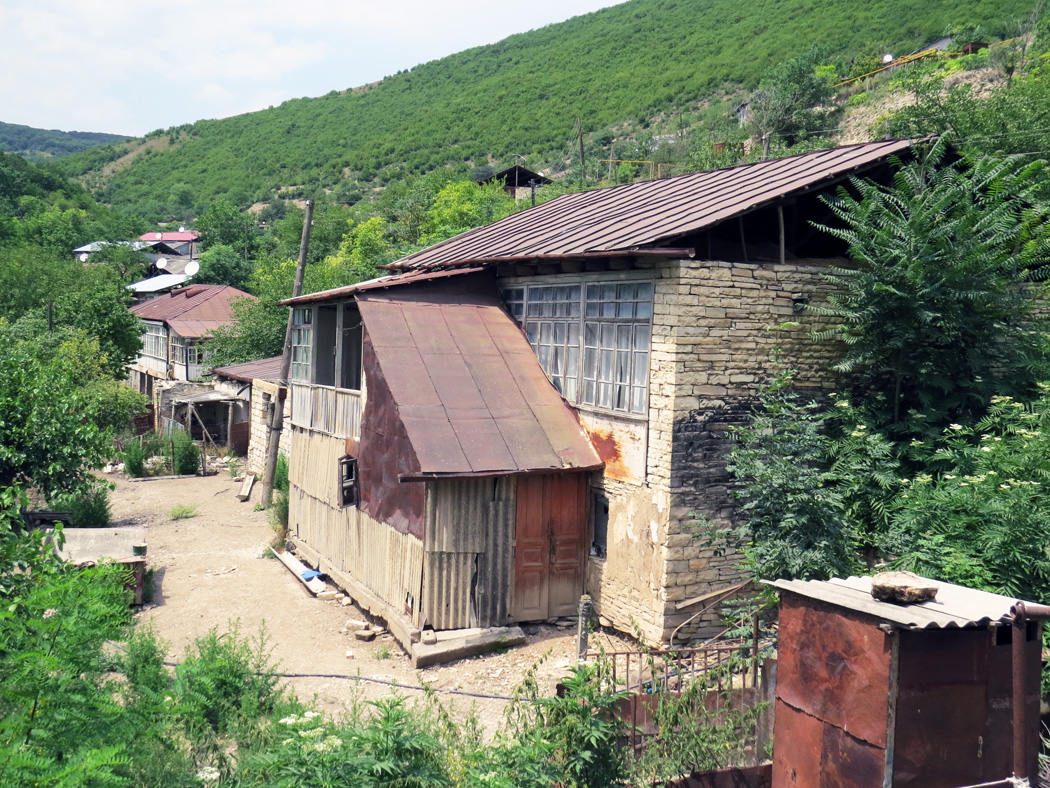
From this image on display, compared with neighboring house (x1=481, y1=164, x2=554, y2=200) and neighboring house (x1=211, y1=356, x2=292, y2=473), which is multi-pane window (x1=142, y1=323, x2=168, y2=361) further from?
neighboring house (x1=481, y1=164, x2=554, y2=200)

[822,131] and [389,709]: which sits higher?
[822,131]

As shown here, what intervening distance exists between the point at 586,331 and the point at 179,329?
26376 mm

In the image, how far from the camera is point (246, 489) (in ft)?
65.2

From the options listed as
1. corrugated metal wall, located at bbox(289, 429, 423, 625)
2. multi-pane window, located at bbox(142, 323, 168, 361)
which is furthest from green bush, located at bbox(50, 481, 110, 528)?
multi-pane window, located at bbox(142, 323, 168, 361)

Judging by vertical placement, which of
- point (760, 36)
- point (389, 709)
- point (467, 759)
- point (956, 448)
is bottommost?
point (467, 759)

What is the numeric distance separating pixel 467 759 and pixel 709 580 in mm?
4624

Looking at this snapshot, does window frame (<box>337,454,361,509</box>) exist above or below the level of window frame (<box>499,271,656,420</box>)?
below

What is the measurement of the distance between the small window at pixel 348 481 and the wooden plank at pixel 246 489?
8.65 metres

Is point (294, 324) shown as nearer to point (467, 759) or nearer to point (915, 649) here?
point (467, 759)

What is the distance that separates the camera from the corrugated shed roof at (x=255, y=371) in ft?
69.4

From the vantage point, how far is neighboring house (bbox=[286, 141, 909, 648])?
8.97 m

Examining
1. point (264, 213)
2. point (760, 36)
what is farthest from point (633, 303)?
point (264, 213)

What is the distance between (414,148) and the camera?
7588 cm

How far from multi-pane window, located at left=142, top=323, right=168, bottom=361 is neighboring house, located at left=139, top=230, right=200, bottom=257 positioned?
3008 centimetres
